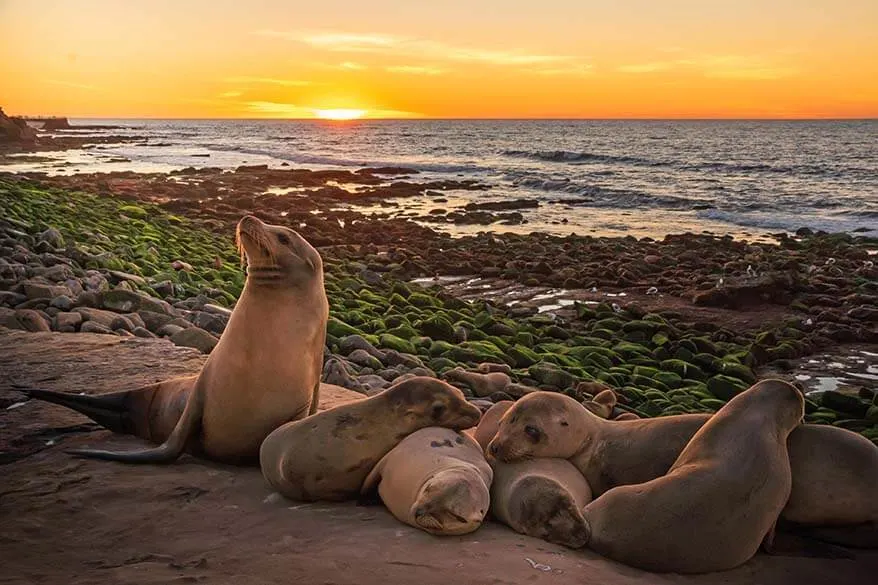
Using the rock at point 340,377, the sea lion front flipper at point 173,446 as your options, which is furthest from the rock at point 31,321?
the sea lion front flipper at point 173,446

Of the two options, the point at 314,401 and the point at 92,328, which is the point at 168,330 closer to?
the point at 92,328

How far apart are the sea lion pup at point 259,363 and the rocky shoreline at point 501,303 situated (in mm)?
2658

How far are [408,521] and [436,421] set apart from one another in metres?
0.74

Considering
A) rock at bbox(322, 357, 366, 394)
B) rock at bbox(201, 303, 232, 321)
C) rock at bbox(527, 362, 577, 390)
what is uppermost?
rock at bbox(201, 303, 232, 321)

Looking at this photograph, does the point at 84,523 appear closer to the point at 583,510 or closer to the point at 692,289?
the point at 583,510

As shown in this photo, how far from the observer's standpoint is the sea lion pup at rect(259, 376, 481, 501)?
4.33 m

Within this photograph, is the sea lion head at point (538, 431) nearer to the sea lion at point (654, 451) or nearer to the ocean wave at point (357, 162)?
the sea lion at point (654, 451)

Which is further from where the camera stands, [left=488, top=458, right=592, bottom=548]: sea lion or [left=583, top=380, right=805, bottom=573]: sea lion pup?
[left=488, top=458, right=592, bottom=548]: sea lion

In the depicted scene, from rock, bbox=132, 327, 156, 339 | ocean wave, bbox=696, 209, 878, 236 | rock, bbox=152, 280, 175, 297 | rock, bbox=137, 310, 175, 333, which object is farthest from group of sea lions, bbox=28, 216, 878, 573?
ocean wave, bbox=696, 209, 878, 236

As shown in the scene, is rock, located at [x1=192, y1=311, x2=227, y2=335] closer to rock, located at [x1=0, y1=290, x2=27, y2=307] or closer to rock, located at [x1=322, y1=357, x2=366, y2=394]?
rock, located at [x1=322, y1=357, x2=366, y2=394]

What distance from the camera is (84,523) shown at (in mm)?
4027

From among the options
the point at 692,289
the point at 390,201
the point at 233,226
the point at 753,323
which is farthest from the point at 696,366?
the point at 390,201

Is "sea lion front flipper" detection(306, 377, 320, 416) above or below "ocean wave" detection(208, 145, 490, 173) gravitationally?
above

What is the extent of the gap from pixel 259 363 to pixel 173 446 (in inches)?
29.8
